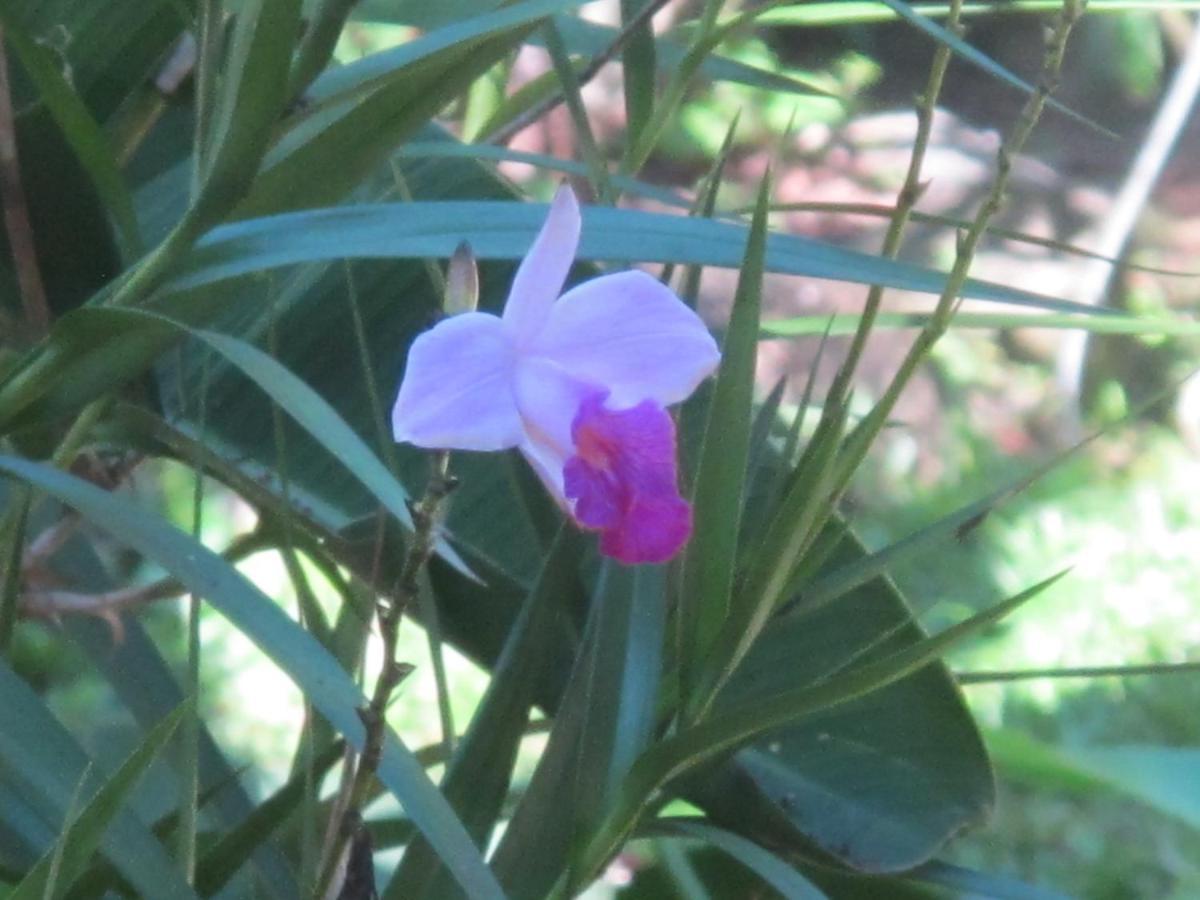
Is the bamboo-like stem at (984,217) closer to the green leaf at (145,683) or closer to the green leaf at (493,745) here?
the green leaf at (493,745)

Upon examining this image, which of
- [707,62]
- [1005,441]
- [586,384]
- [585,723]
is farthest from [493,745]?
[1005,441]

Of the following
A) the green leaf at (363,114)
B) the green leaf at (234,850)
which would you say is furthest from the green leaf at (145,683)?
the green leaf at (363,114)

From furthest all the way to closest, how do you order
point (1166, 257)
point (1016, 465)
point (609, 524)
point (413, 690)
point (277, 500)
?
1. point (1166, 257)
2. point (1016, 465)
3. point (413, 690)
4. point (277, 500)
5. point (609, 524)

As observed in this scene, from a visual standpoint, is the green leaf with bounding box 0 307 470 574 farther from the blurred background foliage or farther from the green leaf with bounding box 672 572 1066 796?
the blurred background foliage

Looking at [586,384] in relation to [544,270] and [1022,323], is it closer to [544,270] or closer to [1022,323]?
[544,270]

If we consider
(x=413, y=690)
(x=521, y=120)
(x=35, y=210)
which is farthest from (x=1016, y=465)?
(x=35, y=210)

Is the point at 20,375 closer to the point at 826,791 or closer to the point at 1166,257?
the point at 826,791
